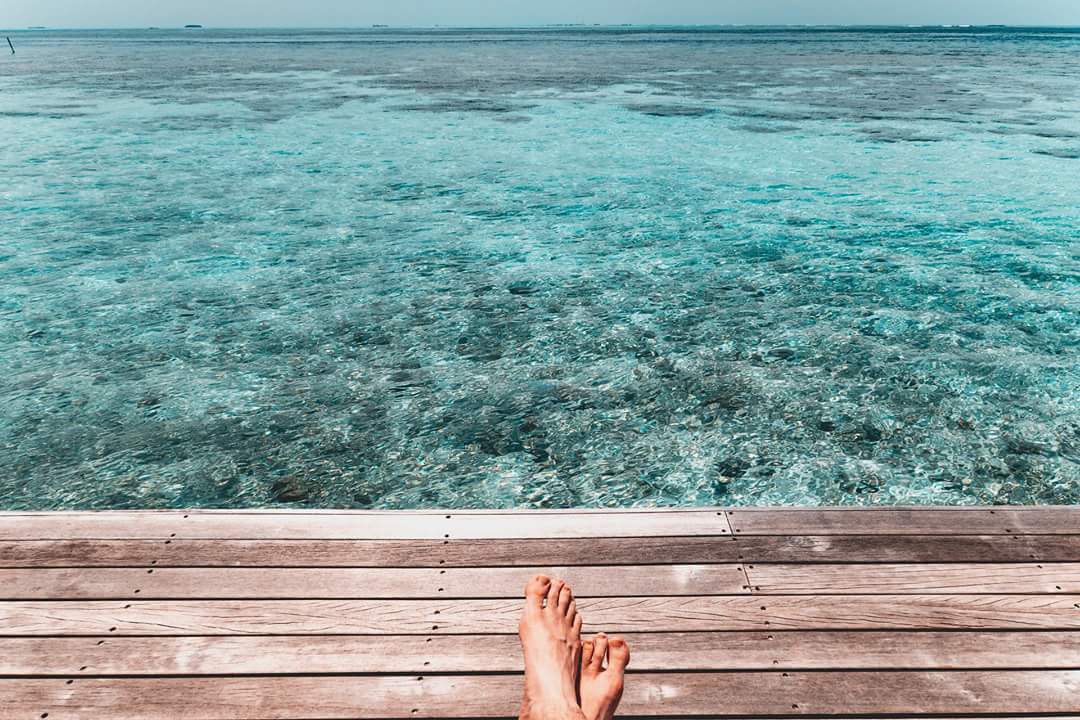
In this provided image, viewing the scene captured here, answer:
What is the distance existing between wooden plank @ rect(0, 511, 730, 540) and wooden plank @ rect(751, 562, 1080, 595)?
37 cm

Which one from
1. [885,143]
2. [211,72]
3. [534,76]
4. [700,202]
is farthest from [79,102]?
[885,143]

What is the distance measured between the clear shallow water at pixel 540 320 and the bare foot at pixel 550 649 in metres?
2.42

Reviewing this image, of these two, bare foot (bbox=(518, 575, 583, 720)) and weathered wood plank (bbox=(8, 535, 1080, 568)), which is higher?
bare foot (bbox=(518, 575, 583, 720))

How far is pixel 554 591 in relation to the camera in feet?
9.25

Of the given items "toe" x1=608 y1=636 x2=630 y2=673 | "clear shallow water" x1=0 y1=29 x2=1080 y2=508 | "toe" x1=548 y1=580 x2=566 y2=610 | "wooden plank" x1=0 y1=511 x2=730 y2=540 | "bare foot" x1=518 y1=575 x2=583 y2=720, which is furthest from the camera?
"clear shallow water" x1=0 y1=29 x2=1080 y2=508

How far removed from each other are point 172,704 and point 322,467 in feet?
10.2

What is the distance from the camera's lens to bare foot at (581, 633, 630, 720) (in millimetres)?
2328

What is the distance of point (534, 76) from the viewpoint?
3659 centimetres

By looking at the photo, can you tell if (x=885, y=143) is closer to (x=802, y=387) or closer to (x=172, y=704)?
(x=802, y=387)

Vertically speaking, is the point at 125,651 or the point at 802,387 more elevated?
the point at 125,651

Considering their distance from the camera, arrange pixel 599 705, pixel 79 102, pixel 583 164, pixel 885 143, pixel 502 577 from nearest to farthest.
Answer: pixel 599 705 → pixel 502 577 → pixel 583 164 → pixel 885 143 → pixel 79 102

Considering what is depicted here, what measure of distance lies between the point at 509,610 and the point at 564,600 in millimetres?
280

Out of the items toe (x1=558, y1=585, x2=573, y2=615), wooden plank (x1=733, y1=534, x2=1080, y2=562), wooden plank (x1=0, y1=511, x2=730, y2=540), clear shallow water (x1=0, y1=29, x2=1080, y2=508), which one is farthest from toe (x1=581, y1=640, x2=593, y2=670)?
clear shallow water (x1=0, y1=29, x2=1080, y2=508)

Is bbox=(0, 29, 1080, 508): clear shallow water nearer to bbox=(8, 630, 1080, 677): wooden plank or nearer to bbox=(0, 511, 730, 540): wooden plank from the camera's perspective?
bbox=(0, 511, 730, 540): wooden plank
